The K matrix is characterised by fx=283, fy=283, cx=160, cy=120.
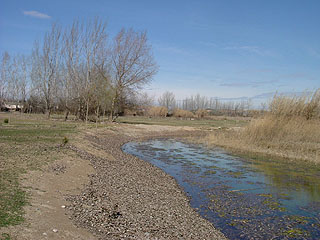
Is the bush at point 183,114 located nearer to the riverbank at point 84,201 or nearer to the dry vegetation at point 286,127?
the dry vegetation at point 286,127

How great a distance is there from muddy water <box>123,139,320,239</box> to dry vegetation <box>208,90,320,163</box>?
403 cm

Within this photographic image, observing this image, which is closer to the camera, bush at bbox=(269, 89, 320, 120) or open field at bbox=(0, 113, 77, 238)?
open field at bbox=(0, 113, 77, 238)

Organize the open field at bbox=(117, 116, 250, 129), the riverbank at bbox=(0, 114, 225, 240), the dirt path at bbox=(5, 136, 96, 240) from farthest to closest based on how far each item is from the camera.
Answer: the open field at bbox=(117, 116, 250, 129) → the riverbank at bbox=(0, 114, 225, 240) → the dirt path at bbox=(5, 136, 96, 240)

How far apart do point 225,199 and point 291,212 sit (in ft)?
7.00

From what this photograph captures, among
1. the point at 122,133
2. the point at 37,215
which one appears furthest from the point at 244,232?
the point at 122,133

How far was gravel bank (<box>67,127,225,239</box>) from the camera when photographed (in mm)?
6023

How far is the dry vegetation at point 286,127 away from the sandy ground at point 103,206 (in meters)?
13.0

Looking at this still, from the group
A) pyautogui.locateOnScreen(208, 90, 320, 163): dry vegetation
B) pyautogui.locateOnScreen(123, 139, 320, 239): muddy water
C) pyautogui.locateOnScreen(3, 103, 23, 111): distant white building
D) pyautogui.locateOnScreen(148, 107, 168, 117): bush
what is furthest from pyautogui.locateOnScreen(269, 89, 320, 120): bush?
pyautogui.locateOnScreen(148, 107, 168, 117): bush

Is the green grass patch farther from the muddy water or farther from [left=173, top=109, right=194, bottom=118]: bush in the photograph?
[left=173, top=109, right=194, bottom=118]: bush

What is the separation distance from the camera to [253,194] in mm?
10914

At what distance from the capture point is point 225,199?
1002cm

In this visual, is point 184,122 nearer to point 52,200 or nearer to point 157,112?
point 157,112

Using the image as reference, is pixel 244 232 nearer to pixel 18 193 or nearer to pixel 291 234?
pixel 291 234

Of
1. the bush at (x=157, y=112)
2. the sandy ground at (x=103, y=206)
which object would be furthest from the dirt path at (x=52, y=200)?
the bush at (x=157, y=112)
